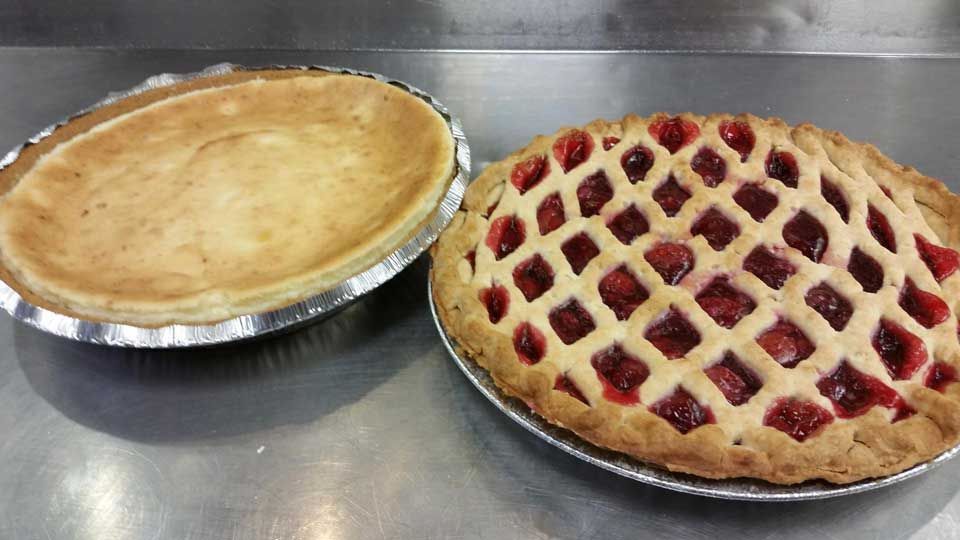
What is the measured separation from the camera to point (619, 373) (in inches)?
46.2

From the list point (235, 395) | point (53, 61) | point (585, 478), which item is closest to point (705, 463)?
point (585, 478)

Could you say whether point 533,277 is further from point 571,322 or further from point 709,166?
point 709,166

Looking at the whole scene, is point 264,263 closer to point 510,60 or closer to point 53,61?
point 510,60

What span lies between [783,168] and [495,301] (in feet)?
2.40

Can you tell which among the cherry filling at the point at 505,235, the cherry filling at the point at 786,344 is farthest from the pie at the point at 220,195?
the cherry filling at the point at 786,344

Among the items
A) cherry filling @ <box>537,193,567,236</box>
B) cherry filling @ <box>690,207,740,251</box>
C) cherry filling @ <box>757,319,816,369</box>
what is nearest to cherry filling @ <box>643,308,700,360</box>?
cherry filling @ <box>757,319,816,369</box>

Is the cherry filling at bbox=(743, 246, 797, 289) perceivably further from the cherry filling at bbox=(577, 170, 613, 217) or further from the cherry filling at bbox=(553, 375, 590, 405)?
the cherry filling at bbox=(553, 375, 590, 405)

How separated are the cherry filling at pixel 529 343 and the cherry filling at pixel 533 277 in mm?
90

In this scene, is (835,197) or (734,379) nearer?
(734,379)

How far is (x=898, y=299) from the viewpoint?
1258mm

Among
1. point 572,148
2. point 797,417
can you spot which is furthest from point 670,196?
point 797,417

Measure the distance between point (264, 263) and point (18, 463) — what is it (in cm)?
54

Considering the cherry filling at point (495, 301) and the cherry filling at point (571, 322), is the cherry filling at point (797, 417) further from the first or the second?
the cherry filling at point (495, 301)

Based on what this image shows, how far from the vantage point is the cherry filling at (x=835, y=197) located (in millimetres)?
1427
